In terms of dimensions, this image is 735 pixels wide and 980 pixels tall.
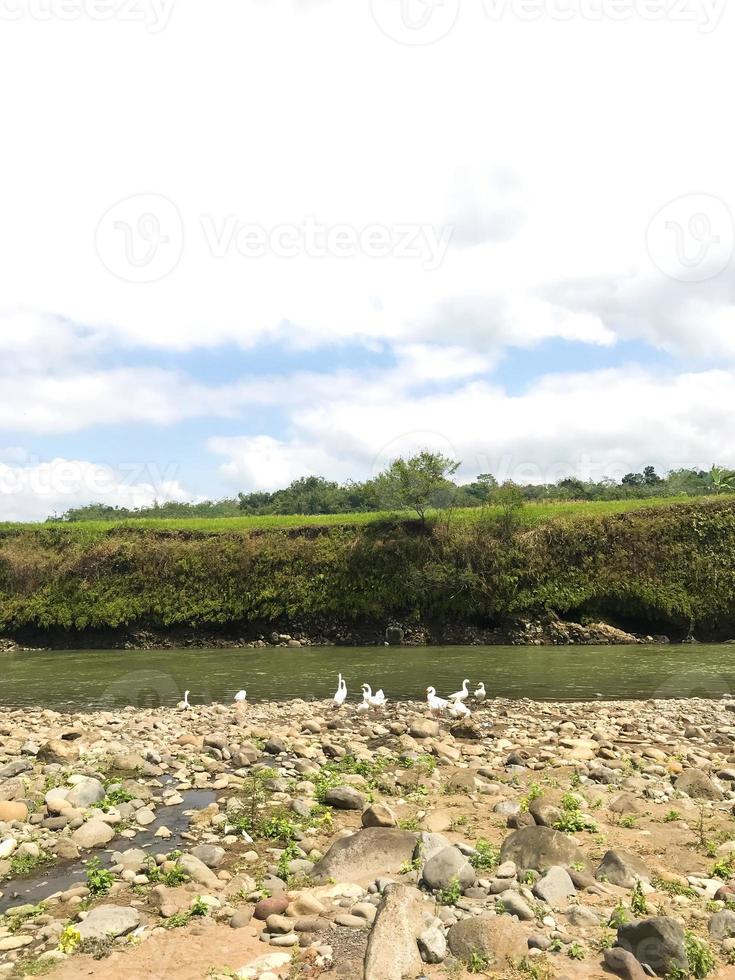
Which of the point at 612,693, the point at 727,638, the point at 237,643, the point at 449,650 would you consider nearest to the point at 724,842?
the point at 612,693

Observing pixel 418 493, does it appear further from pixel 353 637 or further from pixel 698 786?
pixel 698 786

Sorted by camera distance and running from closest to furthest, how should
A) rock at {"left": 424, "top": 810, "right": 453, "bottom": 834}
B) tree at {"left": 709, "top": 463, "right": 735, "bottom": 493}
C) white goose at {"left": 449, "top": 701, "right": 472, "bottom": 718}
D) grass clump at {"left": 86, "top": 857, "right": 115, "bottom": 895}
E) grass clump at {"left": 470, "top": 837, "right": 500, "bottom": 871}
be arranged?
grass clump at {"left": 86, "top": 857, "right": 115, "bottom": 895} → grass clump at {"left": 470, "top": 837, "right": 500, "bottom": 871} → rock at {"left": 424, "top": 810, "right": 453, "bottom": 834} → white goose at {"left": 449, "top": 701, "right": 472, "bottom": 718} → tree at {"left": 709, "top": 463, "right": 735, "bottom": 493}

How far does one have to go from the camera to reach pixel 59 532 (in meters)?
40.4

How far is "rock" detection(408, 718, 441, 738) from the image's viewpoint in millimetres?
11555

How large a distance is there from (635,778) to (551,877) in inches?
142

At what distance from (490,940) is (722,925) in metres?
1.62

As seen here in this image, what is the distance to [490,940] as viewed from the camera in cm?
464

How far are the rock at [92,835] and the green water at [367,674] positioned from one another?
1066 centimetres

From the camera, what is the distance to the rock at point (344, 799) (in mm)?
7699

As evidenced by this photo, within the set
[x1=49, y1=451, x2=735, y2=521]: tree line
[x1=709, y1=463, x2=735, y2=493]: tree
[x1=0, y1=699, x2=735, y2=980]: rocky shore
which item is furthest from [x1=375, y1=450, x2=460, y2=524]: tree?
[x1=0, y1=699, x2=735, y2=980]: rocky shore

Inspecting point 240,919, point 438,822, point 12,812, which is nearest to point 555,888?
point 438,822

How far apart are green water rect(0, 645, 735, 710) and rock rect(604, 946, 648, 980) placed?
12.5 metres

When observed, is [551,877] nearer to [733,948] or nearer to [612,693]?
[733,948]

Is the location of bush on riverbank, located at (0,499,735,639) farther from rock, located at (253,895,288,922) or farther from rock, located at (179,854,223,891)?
rock, located at (253,895,288,922)
